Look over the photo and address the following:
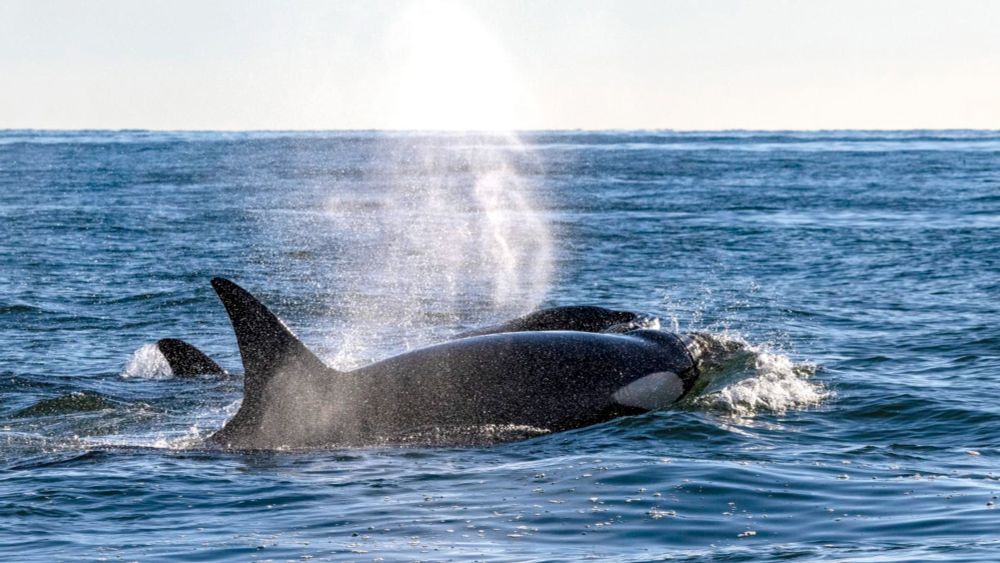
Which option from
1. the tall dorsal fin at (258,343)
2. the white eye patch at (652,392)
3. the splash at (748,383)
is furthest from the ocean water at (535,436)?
the tall dorsal fin at (258,343)

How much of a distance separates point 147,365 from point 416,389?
5.83 m

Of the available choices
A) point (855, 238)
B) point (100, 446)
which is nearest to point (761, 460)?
point (100, 446)

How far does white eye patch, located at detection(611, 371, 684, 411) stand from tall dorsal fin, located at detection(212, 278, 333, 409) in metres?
2.47

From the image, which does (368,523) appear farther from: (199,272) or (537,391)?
(199,272)

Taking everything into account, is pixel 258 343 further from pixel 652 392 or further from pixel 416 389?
pixel 652 392

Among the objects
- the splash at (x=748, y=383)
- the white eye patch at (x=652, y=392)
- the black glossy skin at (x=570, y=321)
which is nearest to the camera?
the white eye patch at (x=652, y=392)

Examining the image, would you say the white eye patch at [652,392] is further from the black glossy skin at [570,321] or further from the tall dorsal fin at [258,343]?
the tall dorsal fin at [258,343]

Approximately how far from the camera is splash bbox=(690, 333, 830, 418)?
12574 millimetres

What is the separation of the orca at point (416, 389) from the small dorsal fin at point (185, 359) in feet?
13.9

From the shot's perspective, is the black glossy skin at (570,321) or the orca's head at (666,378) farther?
the black glossy skin at (570,321)

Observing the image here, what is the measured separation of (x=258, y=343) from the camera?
1086cm

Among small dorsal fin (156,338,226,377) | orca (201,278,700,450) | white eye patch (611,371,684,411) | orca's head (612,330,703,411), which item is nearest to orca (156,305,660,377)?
orca's head (612,330,703,411)

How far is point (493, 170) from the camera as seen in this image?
86.9m

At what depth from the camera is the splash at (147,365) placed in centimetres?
1551
